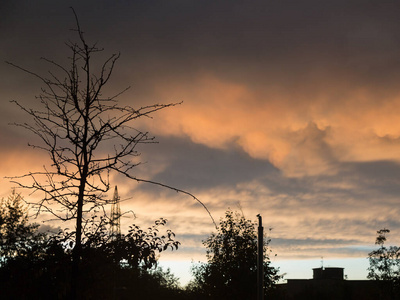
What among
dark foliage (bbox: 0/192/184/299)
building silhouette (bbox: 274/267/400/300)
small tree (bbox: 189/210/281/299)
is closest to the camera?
dark foliage (bbox: 0/192/184/299)

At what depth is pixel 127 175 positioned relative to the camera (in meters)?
11.3

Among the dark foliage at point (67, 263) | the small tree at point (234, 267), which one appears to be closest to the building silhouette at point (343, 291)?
the small tree at point (234, 267)

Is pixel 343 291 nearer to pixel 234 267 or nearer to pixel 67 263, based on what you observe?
pixel 234 267

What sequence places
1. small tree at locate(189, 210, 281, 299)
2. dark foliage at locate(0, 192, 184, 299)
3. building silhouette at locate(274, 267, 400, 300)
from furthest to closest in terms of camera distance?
1. building silhouette at locate(274, 267, 400, 300)
2. small tree at locate(189, 210, 281, 299)
3. dark foliage at locate(0, 192, 184, 299)

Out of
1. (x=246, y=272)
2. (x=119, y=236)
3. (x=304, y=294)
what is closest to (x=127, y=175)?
(x=119, y=236)

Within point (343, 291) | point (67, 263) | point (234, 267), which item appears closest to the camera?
point (67, 263)

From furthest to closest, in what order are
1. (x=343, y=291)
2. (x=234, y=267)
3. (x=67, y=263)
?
(x=343, y=291)
(x=234, y=267)
(x=67, y=263)

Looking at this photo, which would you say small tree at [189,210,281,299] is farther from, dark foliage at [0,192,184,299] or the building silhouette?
dark foliage at [0,192,184,299]

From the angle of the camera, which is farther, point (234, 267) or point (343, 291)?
point (343, 291)

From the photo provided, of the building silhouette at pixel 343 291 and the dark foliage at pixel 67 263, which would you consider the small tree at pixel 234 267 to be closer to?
the building silhouette at pixel 343 291

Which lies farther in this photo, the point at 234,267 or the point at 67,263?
the point at 234,267

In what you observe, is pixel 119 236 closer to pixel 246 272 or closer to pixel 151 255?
pixel 151 255

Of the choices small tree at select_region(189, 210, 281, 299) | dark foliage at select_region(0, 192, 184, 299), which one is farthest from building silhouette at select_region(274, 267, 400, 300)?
dark foliage at select_region(0, 192, 184, 299)

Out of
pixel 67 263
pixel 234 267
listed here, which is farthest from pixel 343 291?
pixel 67 263
